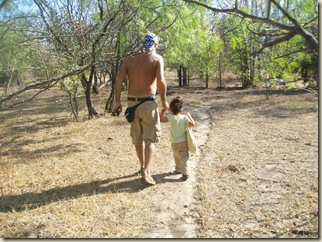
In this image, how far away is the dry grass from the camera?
3.17 meters

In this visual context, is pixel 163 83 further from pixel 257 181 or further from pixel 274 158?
pixel 274 158

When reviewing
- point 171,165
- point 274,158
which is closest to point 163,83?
point 171,165

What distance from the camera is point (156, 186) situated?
416 centimetres

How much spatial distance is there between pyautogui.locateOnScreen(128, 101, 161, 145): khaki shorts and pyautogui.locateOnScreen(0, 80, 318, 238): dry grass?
647 mm

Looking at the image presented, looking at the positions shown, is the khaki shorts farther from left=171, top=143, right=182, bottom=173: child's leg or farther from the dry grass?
the dry grass

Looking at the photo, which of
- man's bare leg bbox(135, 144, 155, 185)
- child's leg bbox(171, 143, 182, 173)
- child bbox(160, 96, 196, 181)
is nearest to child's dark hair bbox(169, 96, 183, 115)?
child bbox(160, 96, 196, 181)

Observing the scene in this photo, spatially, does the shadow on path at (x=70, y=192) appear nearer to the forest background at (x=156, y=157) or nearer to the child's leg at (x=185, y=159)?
the forest background at (x=156, y=157)

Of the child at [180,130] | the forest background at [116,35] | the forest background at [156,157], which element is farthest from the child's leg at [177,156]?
the forest background at [116,35]

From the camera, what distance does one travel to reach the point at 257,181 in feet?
13.8

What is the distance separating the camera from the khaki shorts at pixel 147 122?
13.6 feet

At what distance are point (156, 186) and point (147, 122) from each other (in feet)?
2.72

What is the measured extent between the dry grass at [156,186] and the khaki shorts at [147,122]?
0.65m

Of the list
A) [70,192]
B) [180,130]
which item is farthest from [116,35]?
[70,192]

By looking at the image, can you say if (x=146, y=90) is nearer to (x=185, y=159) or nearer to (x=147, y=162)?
(x=147, y=162)
